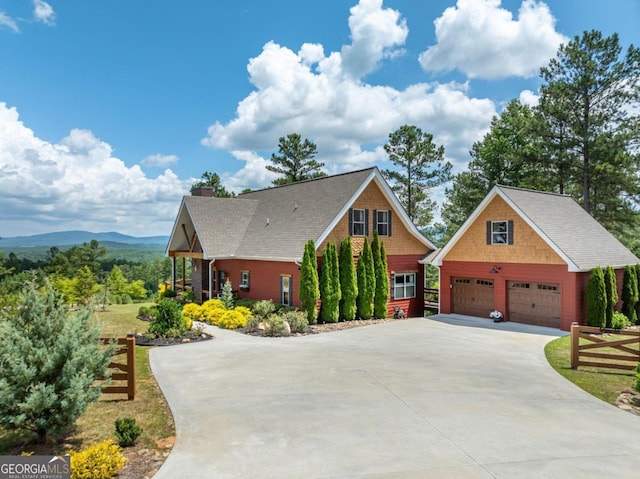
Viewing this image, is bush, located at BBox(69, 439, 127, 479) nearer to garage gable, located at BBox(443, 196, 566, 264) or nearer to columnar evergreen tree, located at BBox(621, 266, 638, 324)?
garage gable, located at BBox(443, 196, 566, 264)

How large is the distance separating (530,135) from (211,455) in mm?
34003

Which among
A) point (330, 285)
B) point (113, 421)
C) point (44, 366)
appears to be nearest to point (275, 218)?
point (330, 285)

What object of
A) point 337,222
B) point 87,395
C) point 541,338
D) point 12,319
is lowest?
point 541,338

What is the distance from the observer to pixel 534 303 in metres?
19.7

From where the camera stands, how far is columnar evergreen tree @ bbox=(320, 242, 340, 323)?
20.3m

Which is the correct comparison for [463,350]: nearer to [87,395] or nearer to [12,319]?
[87,395]

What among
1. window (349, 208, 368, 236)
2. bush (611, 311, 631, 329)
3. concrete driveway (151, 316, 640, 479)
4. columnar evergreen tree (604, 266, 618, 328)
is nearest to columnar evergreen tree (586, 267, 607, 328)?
columnar evergreen tree (604, 266, 618, 328)

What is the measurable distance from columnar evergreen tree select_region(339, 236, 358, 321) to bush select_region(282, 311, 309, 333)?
3145 millimetres

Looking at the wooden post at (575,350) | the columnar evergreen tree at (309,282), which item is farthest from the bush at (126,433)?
the columnar evergreen tree at (309,282)

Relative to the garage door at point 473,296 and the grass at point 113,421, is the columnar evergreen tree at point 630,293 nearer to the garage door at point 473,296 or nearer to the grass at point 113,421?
the garage door at point 473,296

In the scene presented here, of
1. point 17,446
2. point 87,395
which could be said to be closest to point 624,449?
point 87,395

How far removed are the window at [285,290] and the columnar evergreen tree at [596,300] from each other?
13498 mm

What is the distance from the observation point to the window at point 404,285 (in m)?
23.6

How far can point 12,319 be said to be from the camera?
271 inches
